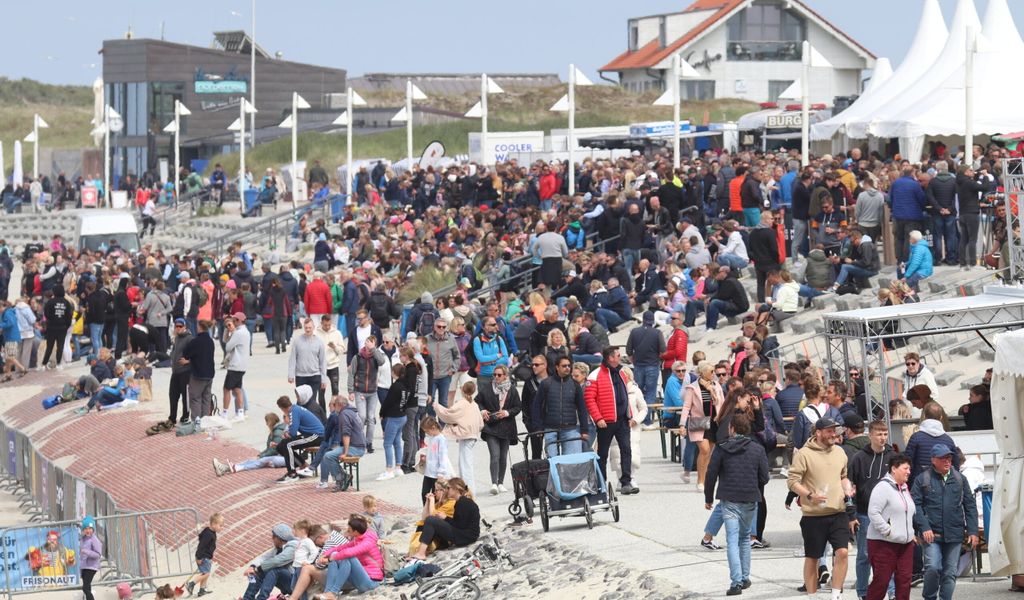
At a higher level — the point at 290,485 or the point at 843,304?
the point at 843,304

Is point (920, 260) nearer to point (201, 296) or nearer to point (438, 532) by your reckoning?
point (438, 532)

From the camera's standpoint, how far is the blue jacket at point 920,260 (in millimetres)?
22625

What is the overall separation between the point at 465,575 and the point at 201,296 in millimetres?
16124

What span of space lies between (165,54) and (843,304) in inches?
2105

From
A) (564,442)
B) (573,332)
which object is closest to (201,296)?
(573,332)

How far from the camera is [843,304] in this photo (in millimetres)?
23609

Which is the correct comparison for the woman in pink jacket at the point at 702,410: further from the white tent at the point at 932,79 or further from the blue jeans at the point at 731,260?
the white tent at the point at 932,79

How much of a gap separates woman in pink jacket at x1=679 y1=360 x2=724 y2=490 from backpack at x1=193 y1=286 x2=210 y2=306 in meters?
15.0

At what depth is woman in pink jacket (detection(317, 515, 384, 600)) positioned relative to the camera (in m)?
16.2

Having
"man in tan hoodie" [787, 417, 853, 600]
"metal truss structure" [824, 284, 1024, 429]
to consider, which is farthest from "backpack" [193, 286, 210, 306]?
"man in tan hoodie" [787, 417, 853, 600]

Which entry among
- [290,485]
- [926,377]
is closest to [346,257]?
[290,485]

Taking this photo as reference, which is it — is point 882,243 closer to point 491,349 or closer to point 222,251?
point 491,349

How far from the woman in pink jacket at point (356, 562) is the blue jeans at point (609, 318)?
10349mm

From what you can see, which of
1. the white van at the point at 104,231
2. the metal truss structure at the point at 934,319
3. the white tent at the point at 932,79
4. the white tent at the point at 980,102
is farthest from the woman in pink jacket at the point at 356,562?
the white van at the point at 104,231
